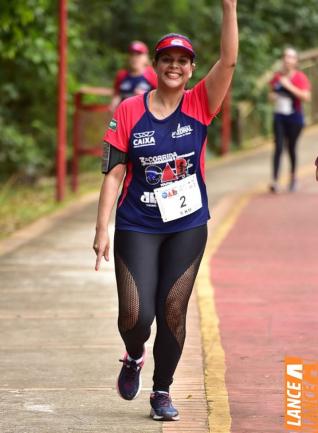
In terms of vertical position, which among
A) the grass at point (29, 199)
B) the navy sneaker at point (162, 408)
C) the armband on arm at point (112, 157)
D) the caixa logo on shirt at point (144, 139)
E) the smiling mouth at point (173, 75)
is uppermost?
the smiling mouth at point (173, 75)

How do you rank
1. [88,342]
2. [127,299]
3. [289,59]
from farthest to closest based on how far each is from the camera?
1. [289,59]
2. [88,342]
3. [127,299]

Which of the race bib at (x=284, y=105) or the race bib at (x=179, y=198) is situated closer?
the race bib at (x=179, y=198)

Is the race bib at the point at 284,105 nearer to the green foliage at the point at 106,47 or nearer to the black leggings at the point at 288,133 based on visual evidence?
the black leggings at the point at 288,133

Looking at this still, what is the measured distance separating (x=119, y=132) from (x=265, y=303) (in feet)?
12.3

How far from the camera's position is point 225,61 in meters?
6.56

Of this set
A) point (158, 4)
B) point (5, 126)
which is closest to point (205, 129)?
point (5, 126)

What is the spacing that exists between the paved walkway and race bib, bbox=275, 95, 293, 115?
10.7 feet

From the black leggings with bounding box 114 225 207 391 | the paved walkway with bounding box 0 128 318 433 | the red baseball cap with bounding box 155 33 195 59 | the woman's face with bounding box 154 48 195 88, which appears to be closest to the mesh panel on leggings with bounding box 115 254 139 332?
the black leggings with bounding box 114 225 207 391

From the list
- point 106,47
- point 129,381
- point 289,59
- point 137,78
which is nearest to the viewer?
point 129,381

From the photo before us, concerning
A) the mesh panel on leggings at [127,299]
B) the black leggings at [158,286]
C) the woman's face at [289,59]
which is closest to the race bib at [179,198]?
the black leggings at [158,286]

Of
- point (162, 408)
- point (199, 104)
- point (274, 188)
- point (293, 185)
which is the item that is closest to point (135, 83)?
point (274, 188)

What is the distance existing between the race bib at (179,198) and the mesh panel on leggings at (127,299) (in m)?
0.33

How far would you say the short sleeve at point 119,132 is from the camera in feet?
21.9

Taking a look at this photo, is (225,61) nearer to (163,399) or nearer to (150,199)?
(150,199)
